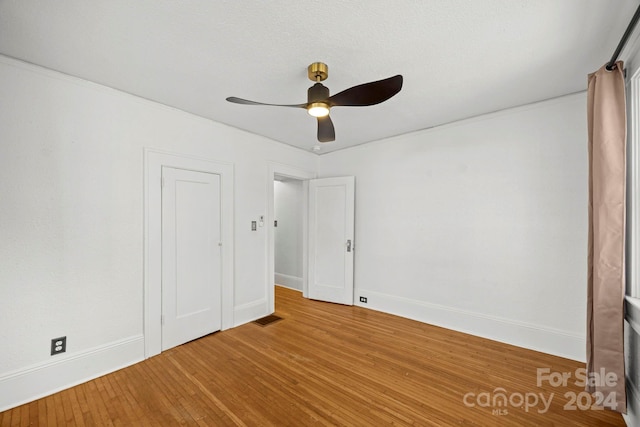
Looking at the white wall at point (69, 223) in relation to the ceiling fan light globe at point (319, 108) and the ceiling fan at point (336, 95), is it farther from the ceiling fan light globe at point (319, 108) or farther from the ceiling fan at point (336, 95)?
the ceiling fan light globe at point (319, 108)

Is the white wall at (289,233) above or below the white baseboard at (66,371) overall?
above

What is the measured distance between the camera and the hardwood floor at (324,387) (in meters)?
1.83

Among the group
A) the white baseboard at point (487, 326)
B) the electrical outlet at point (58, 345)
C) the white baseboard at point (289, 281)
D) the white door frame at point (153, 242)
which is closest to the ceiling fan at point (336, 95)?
the white door frame at point (153, 242)

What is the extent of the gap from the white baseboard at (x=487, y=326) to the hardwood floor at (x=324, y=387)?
0.38 ft

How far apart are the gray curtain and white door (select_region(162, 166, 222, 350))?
3.55m

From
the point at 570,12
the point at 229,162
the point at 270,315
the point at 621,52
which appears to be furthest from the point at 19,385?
the point at 621,52

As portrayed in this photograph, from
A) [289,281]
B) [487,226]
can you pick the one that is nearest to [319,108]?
[487,226]

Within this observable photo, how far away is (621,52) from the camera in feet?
6.17

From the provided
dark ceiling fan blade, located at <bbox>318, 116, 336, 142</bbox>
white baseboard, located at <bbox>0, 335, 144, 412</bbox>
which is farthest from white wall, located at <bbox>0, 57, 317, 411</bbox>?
dark ceiling fan blade, located at <bbox>318, 116, 336, 142</bbox>

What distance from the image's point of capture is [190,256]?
9.86ft

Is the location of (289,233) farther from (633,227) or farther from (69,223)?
(633,227)

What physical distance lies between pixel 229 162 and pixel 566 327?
4215 mm

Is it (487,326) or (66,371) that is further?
(487,326)

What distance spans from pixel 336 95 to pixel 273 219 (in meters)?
2.42
